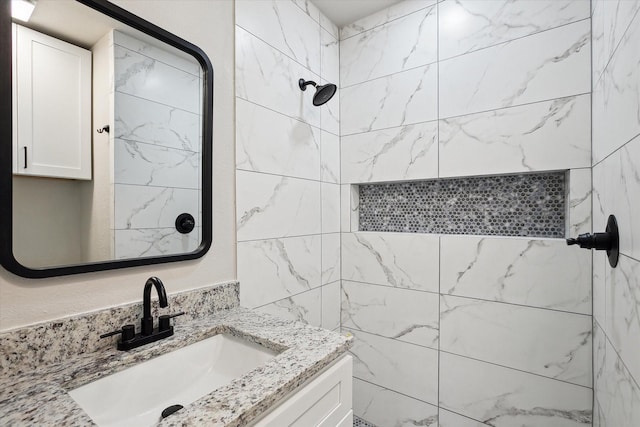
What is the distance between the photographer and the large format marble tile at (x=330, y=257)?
1.85 m

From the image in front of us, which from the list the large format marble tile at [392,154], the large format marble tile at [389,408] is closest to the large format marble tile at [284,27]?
the large format marble tile at [392,154]

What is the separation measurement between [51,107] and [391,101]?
1569 millimetres

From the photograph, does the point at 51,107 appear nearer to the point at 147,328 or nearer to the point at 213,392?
the point at 147,328

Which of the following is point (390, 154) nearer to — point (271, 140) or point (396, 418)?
point (271, 140)

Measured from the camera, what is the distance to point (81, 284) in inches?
33.9

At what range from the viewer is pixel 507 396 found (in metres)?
1.48

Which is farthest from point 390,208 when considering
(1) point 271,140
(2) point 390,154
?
(1) point 271,140

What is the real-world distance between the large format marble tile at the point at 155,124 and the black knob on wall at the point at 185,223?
25 cm

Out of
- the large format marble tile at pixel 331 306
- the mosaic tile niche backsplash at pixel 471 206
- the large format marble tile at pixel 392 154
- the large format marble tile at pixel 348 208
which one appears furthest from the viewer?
the large format marble tile at pixel 348 208

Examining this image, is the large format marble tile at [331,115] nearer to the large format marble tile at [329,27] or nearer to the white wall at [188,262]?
the large format marble tile at [329,27]

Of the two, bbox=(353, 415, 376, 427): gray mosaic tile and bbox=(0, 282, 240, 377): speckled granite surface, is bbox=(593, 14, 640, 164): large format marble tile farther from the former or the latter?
bbox=(353, 415, 376, 427): gray mosaic tile

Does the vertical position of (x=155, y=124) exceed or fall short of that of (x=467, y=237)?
it exceeds it

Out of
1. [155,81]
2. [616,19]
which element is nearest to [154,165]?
[155,81]

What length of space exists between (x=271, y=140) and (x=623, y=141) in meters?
1.27
